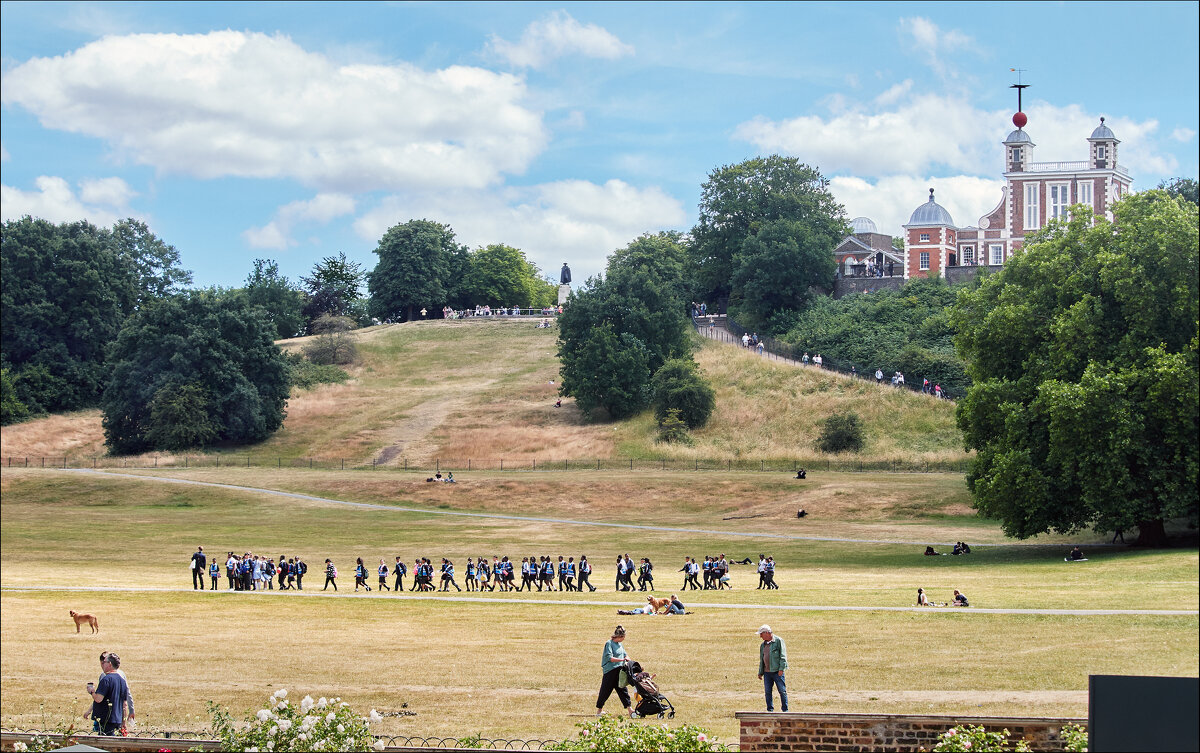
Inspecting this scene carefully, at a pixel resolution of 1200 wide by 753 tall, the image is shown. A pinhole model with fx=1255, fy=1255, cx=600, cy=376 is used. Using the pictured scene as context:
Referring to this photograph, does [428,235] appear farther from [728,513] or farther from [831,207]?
[728,513]

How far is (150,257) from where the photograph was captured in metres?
112

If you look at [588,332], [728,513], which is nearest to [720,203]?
[588,332]

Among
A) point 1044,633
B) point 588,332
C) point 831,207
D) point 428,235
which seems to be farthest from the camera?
point 428,235

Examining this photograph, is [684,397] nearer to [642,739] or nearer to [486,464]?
Result: [486,464]

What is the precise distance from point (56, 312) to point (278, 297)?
73.0 feet

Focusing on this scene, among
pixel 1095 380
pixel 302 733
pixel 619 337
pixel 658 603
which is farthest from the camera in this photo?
pixel 619 337

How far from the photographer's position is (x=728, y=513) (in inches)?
1956

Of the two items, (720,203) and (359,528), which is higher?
(720,203)

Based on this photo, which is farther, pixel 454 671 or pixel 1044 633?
pixel 1044 633

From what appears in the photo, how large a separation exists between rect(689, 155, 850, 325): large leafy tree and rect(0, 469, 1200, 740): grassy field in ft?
120

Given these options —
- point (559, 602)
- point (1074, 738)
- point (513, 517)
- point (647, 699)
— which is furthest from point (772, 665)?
point (513, 517)

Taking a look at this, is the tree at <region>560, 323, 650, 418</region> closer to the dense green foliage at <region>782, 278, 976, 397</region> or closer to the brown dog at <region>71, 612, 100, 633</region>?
the dense green foliage at <region>782, 278, 976, 397</region>

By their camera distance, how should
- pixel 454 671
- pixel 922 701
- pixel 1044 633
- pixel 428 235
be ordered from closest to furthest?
pixel 922 701, pixel 454 671, pixel 1044 633, pixel 428 235

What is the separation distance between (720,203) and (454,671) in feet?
248
